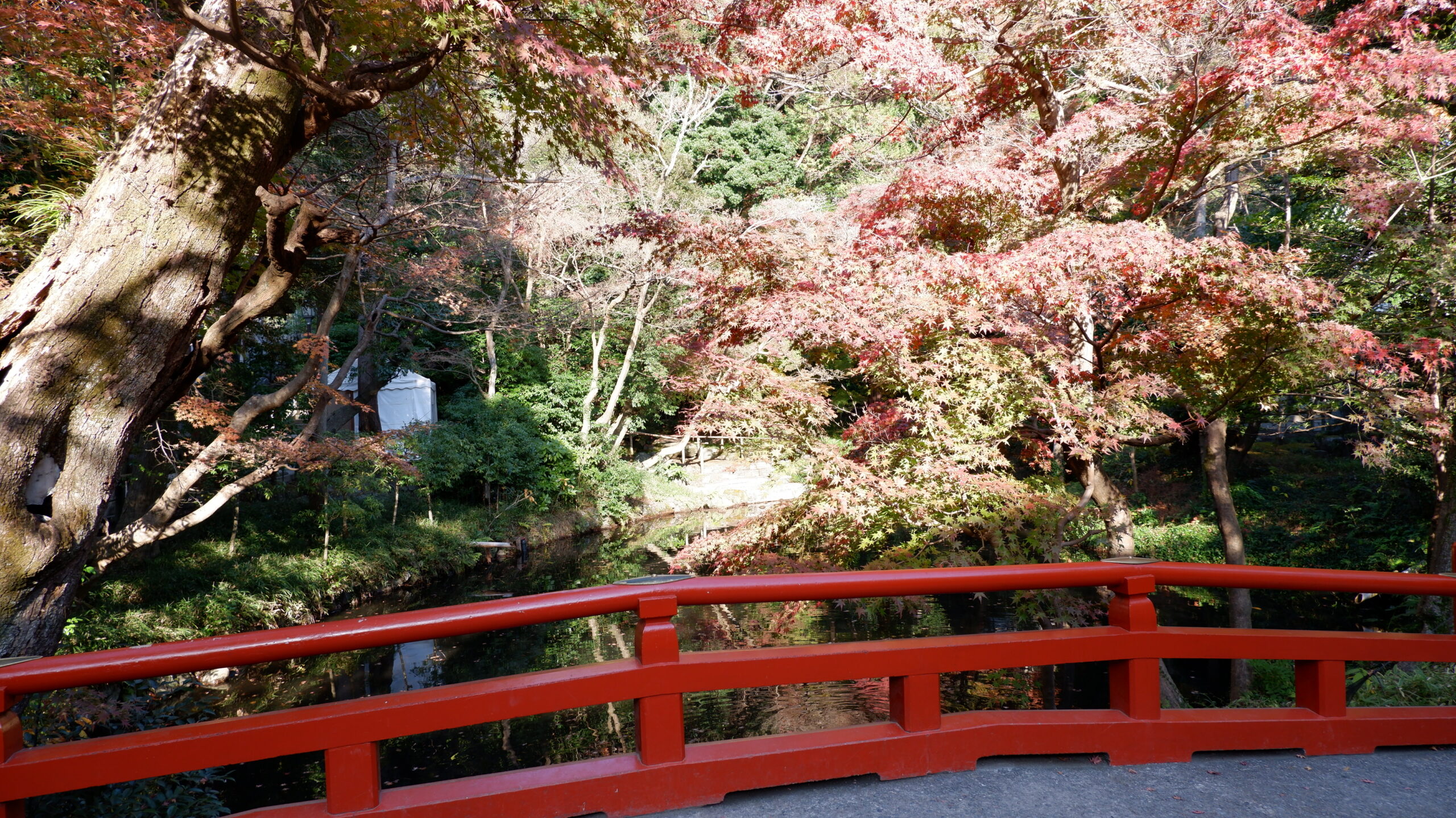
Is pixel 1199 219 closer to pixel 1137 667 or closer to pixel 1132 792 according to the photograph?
pixel 1137 667

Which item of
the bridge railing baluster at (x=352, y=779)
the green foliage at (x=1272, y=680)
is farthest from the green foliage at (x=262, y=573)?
the green foliage at (x=1272, y=680)

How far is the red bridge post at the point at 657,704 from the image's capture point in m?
2.15

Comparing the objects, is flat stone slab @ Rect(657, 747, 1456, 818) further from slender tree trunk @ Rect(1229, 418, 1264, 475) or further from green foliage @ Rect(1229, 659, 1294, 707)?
slender tree trunk @ Rect(1229, 418, 1264, 475)

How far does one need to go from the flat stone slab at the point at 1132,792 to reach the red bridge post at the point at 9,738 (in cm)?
159

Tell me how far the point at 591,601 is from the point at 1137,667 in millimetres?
1802

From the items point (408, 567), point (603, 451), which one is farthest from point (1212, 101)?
point (603, 451)

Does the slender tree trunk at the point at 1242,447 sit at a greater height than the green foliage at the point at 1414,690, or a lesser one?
greater

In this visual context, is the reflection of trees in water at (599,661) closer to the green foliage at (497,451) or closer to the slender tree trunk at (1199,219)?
the green foliage at (497,451)

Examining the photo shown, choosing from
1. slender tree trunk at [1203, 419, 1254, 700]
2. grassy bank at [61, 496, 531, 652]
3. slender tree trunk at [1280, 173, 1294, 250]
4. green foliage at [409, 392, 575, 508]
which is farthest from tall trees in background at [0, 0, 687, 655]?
green foliage at [409, 392, 575, 508]

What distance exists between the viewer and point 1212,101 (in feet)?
20.2

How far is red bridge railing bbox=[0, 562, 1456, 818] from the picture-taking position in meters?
1.89

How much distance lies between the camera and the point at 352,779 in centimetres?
197

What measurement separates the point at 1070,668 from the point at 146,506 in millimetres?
11217

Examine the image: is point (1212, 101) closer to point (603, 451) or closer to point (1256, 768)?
point (1256, 768)
